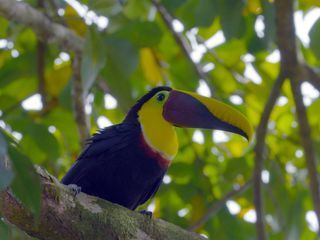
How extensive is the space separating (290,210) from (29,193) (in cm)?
261

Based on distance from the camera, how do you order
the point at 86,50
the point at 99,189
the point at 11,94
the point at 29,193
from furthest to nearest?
1. the point at 11,94
2. the point at 99,189
3. the point at 86,50
4. the point at 29,193

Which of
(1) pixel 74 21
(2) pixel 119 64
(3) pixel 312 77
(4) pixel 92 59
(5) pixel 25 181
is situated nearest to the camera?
(5) pixel 25 181

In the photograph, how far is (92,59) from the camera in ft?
10.8

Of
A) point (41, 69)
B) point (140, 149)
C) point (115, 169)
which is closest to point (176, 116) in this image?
point (140, 149)

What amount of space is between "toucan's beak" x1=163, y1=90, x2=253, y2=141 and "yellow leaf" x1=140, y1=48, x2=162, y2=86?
59 centimetres

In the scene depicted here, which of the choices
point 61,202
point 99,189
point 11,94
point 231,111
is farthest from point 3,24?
point 61,202

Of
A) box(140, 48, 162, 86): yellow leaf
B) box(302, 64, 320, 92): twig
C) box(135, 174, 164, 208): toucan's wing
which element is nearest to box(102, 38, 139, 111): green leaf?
box(135, 174, 164, 208): toucan's wing

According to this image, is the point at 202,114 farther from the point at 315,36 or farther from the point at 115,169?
the point at 315,36

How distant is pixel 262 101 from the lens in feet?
15.2

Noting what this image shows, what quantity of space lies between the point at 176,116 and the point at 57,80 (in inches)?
39.6

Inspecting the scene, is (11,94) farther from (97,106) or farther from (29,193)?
(29,193)

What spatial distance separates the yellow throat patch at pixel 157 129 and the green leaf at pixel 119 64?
0.17 meters

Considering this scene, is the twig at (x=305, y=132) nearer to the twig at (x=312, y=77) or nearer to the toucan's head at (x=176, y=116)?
the twig at (x=312, y=77)

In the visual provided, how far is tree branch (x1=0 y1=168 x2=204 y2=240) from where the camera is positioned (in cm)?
249
